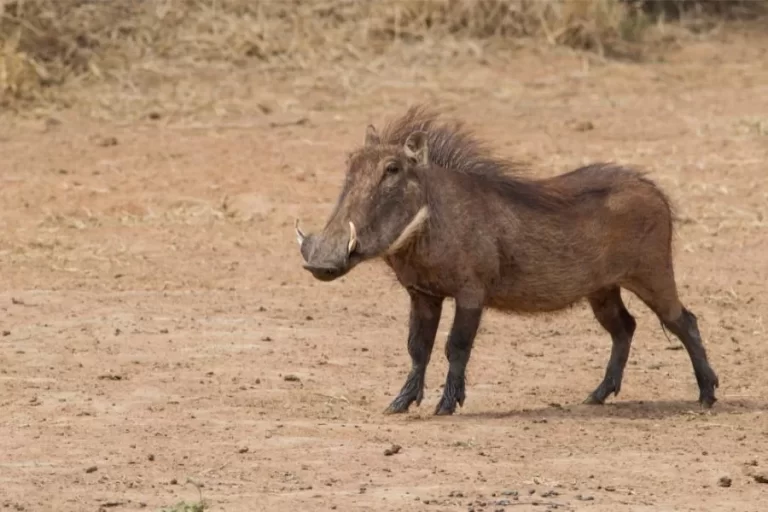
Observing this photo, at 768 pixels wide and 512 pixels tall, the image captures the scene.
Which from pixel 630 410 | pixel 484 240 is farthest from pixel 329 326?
pixel 630 410

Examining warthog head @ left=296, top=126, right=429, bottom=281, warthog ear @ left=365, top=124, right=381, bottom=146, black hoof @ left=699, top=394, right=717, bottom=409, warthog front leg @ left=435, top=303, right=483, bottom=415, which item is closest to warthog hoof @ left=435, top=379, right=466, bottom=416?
warthog front leg @ left=435, top=303, right=483, bottom=415

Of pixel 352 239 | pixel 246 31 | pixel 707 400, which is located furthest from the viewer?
pixel 246 31

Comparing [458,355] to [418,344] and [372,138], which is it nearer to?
[418,344]

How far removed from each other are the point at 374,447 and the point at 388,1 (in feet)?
34.4

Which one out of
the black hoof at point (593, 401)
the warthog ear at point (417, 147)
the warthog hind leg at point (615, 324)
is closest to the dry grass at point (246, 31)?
the warthog hind leg at point (615, 324)

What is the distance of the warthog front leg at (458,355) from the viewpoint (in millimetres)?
8742

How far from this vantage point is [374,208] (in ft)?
28.2

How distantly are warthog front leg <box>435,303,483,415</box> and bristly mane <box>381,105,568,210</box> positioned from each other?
670 millimetres

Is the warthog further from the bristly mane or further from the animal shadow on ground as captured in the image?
the animal shadow on ground

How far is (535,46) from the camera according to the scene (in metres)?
17.7

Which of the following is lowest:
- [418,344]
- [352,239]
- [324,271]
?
[418,344]

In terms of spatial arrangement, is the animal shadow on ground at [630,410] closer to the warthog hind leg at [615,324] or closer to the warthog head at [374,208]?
the warthog hind leg at [615,324]

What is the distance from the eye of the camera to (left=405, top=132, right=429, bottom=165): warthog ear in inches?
346

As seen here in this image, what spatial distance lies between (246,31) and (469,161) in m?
8.38
